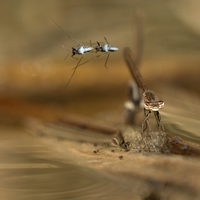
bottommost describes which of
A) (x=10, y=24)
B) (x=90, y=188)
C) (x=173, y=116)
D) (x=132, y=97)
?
(x=90, y=188)

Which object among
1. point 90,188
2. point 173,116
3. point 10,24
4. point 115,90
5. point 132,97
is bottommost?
point 90,188

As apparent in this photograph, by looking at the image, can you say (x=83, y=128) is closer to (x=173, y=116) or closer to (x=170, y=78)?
(x=173, y=116)

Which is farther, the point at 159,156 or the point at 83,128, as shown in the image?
the point at 83,128

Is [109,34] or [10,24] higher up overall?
[10,24]

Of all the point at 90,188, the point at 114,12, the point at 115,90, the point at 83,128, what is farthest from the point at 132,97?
the point at 114,12

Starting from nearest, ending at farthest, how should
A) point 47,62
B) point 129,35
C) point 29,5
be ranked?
point 47,62
point 129,35
point 29,5

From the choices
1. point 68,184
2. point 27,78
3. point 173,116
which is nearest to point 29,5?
point 27,78

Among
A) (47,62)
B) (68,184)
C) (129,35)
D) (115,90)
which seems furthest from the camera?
(129,35)

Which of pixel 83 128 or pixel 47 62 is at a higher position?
pixel 47 62

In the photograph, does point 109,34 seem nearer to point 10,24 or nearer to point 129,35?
point 129,35
